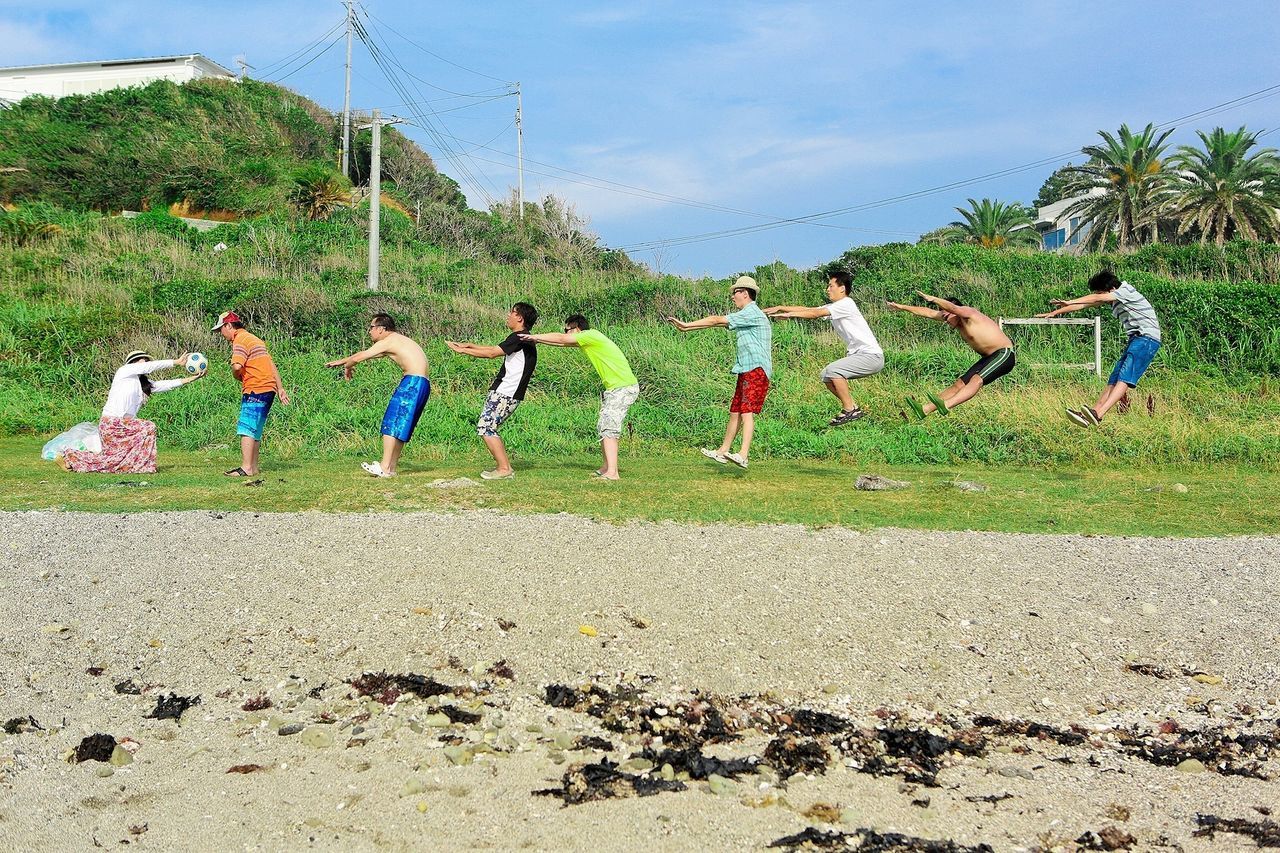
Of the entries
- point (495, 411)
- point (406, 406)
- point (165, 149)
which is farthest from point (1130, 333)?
point (165, 149)

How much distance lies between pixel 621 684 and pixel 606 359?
5716mm

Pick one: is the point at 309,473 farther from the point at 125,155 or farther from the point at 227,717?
the point at 125,155

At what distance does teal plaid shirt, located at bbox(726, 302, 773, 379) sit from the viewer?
10961 millimetres

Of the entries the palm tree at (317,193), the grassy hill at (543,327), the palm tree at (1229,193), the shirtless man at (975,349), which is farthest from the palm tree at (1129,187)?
the shirtless man at (975,349)

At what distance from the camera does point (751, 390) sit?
36.5ft

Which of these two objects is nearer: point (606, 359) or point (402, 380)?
point (606, 359)

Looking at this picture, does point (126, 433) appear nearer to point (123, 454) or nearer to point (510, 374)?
point (123, 454)

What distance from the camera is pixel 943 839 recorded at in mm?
3789

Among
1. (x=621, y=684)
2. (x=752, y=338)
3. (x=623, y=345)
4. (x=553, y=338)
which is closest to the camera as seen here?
(x=621, y=684)

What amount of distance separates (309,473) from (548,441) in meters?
4.08

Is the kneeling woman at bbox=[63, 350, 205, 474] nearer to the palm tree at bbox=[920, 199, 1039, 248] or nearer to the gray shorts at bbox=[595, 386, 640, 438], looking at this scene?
the gray shorts at bbox=[595, 386, 640, 438]

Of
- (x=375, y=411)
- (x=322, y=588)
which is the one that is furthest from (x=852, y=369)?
(x=375, y=411)

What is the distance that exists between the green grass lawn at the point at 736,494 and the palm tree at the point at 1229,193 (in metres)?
28.5

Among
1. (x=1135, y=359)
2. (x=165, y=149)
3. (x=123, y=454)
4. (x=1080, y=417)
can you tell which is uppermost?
(x=165, y=149)
